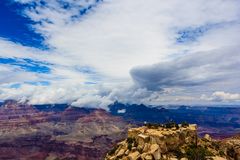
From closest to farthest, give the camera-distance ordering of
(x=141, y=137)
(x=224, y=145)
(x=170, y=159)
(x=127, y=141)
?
(x=170, y=159)
(x=141, y=137)
(x=127, y=141)
(x=224, y=145)

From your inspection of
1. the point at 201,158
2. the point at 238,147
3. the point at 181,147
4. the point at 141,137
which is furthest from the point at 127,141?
the point at 238,147

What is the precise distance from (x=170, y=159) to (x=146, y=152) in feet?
34.2

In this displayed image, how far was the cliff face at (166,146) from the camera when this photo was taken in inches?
5600

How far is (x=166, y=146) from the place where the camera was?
485 ft

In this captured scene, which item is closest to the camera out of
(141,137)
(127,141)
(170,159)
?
(170,159)

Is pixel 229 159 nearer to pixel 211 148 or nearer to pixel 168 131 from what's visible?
pixel 211 148

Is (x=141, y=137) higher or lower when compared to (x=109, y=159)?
higher

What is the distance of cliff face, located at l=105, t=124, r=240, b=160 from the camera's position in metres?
142

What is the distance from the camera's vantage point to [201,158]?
146m

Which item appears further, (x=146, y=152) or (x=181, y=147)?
(x=181, y=147)

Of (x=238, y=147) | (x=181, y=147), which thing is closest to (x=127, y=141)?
(x=181, y=147)

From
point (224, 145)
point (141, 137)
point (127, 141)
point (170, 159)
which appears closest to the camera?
point (170, 159)

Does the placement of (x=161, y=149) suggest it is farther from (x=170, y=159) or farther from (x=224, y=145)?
(x=224, y=145)

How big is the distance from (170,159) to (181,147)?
15909mm
